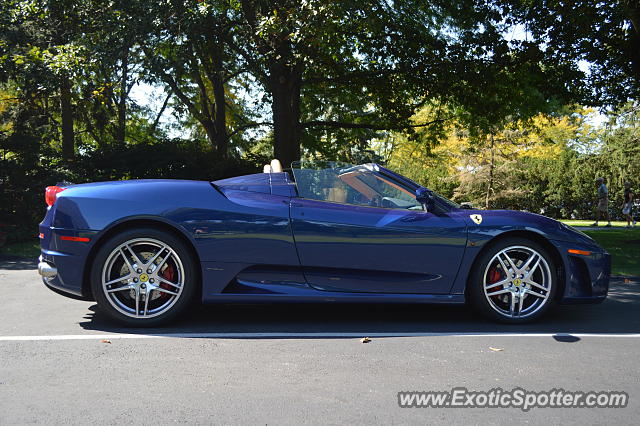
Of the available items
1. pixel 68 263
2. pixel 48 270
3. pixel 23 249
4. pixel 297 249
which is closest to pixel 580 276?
pixel 297 249

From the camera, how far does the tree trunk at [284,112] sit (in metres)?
14.4

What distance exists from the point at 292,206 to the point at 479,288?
1673 mm

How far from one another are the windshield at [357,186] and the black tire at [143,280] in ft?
3.63

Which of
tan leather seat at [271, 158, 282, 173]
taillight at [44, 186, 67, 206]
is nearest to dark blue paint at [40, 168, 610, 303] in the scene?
taillight at [44, 186, 67, 206]

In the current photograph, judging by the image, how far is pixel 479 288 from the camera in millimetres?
4996

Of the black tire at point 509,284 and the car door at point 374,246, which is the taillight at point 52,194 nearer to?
→ the car door at point 374,246

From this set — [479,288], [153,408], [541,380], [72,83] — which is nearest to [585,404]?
[541,380]

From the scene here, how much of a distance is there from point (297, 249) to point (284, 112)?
1029 centimetres

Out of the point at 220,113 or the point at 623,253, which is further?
the point at 220,113

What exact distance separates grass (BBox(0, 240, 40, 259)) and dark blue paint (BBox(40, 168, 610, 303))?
6.12m

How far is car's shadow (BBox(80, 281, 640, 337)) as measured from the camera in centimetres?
480

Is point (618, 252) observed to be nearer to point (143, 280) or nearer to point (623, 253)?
point (623, 253)

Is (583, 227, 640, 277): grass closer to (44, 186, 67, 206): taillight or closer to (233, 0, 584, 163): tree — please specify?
(233, 0, 584, 163): tree

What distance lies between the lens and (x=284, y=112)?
14.7 metres
